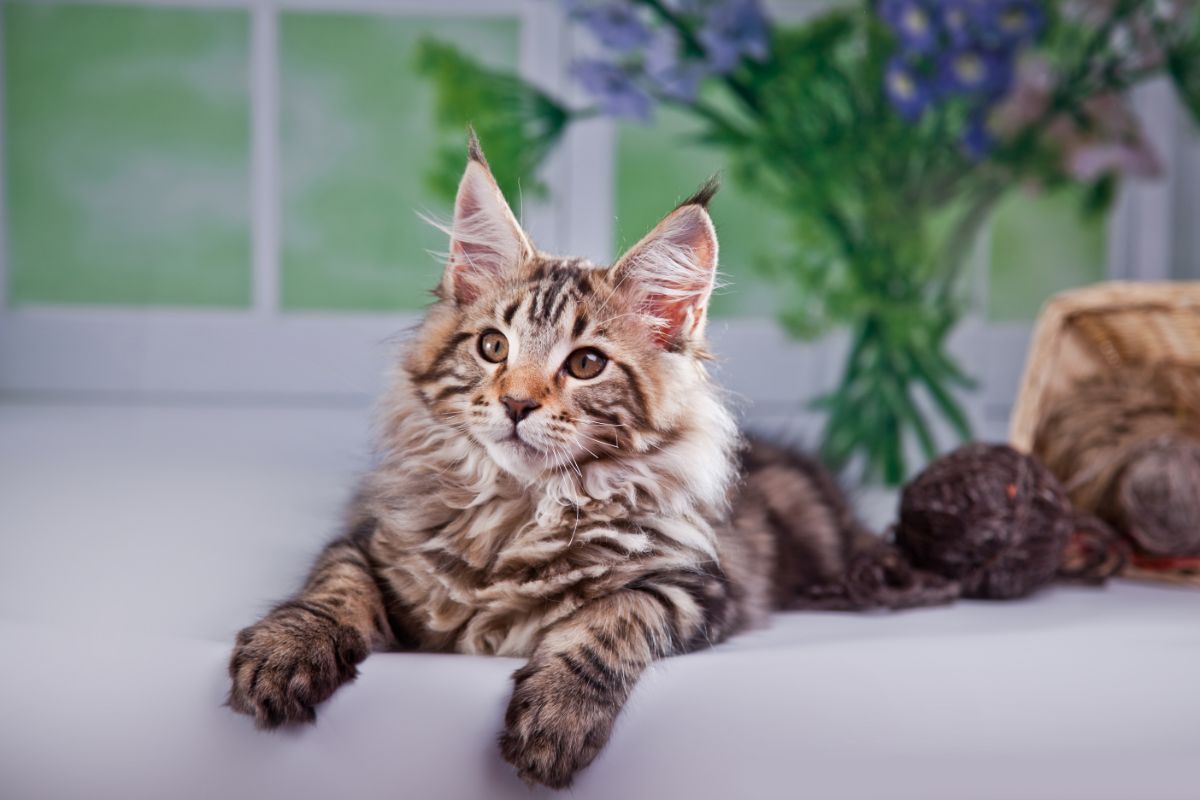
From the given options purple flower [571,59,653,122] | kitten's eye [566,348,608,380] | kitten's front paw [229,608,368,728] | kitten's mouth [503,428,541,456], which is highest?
purple flower [571,59,653,122]

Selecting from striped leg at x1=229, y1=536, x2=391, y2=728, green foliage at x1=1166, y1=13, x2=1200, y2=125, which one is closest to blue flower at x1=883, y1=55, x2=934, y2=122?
green foliage at x1=1166, y1=13, x2=1200, y2=125

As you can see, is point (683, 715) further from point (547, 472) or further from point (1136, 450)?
point (1136, 450)

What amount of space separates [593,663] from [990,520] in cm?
59

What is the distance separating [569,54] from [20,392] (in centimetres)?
157

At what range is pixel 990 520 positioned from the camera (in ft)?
4.05

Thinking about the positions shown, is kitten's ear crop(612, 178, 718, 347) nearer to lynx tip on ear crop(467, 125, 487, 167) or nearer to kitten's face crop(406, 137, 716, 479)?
kitten's face crop(406, 137, 716, 479)

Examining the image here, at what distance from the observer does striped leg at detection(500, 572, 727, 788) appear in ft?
2.60

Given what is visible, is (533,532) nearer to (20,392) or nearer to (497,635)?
(497,635)

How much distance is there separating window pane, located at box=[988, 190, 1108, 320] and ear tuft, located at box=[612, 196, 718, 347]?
1824mm

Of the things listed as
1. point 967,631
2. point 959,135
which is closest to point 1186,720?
point 967,631

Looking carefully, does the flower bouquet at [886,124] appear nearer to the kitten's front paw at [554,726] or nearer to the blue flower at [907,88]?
the blue flower at [907,88]

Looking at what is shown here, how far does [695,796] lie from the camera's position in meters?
0.83

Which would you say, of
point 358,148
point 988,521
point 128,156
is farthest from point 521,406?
point 128,156

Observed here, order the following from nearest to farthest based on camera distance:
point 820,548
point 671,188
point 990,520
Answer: point 990,520, point 820,548, point 671,188
